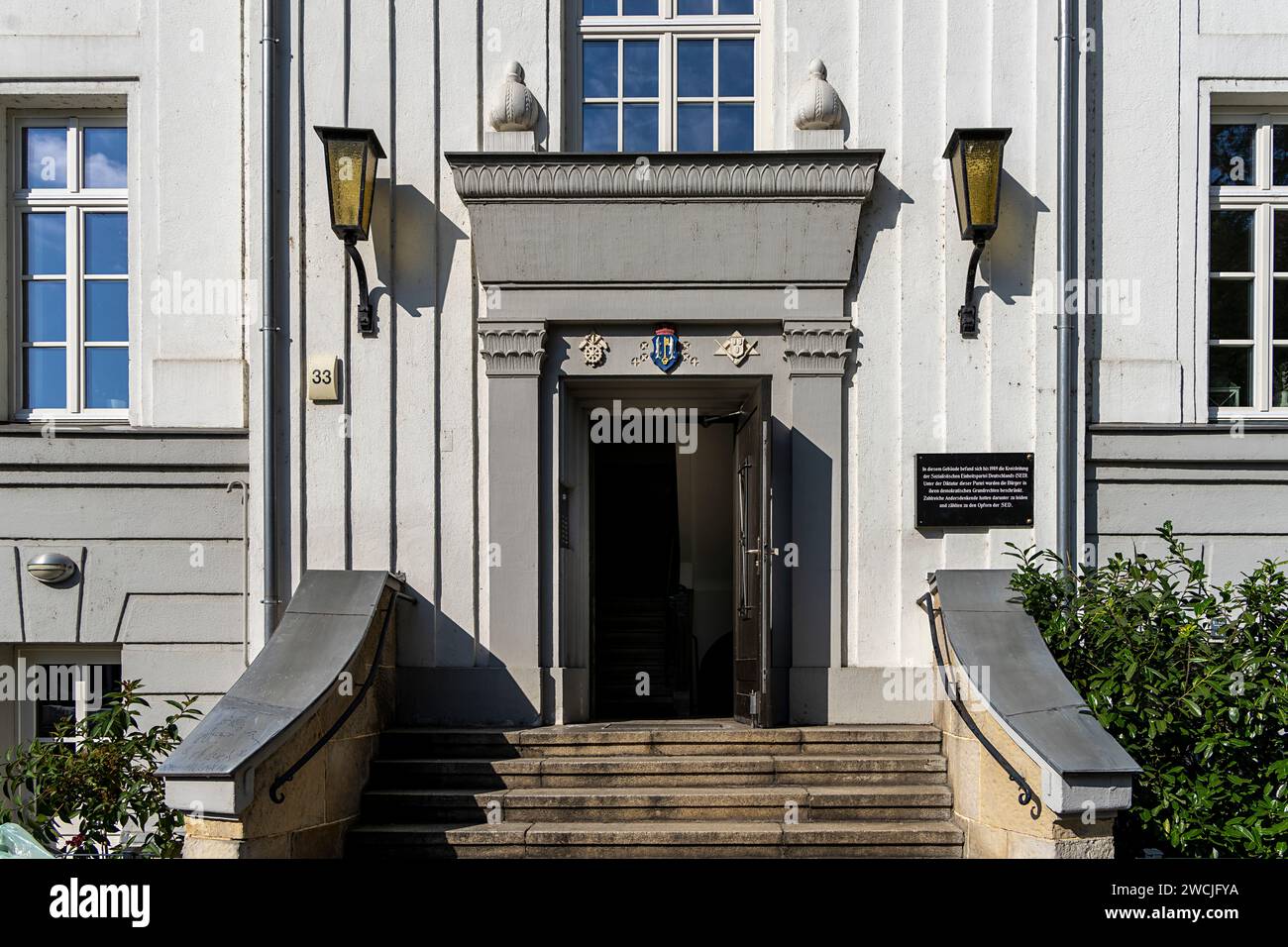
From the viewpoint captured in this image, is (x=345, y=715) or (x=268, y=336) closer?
(x=345, y=715)

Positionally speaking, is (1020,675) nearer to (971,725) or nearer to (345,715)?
(971,725)

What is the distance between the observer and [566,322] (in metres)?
6.99

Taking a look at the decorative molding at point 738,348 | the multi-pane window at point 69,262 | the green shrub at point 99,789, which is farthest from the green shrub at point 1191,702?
the multi-pane window at point 69,262

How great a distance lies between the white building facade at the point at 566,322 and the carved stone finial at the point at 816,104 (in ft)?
0.07

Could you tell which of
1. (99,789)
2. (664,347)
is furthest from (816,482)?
(99,789)

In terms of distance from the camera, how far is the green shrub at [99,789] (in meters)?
5.82

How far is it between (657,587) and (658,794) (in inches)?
275

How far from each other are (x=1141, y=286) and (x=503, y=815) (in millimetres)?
5391

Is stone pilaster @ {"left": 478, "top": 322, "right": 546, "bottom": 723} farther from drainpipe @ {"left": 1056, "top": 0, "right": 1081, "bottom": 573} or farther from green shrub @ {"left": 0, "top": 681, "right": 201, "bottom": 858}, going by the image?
drainpipe @ {"left": 1056, "top": 0, "right": 1081, "bottom": 573}

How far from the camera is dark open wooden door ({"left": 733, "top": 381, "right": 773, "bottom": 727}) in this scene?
6.59 metres

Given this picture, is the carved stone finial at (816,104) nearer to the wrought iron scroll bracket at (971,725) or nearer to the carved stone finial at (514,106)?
the carved stone finial at (514,106)

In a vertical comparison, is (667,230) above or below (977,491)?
above
